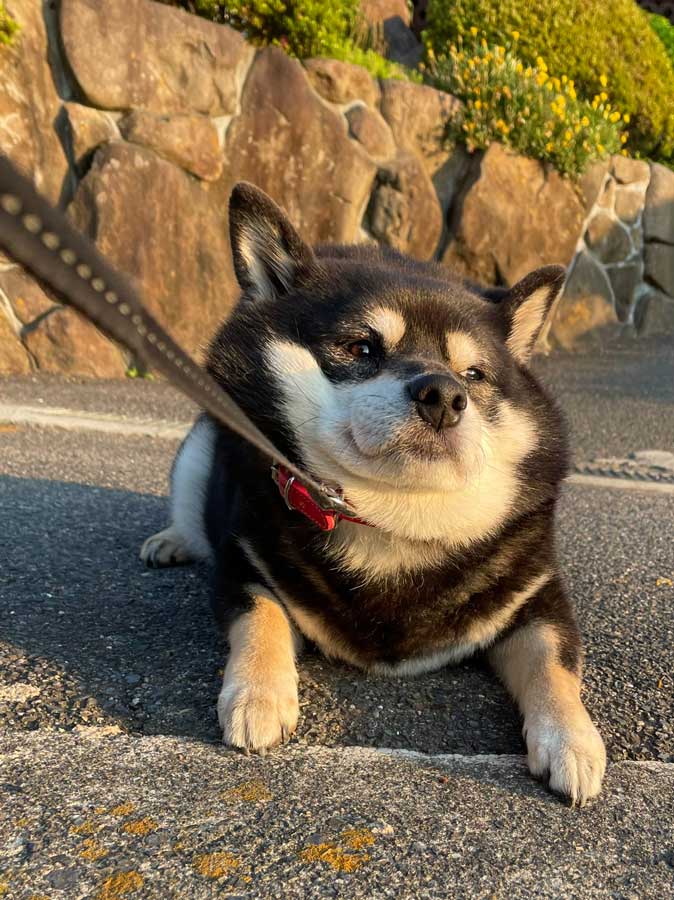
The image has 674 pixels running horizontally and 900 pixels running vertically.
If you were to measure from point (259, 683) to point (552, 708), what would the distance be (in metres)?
0.54

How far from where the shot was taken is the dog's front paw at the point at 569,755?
3.98 feet

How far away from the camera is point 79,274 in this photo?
1.92 feet

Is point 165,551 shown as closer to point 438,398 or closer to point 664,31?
point 438,398

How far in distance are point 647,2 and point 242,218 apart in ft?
40.1

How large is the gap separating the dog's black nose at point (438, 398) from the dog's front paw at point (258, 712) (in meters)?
0.57

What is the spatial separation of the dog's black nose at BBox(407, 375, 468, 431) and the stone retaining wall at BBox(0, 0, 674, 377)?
3023 millimetres

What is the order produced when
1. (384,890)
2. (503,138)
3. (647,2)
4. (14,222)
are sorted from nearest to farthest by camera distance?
(14,222), (384,890), (503,138), (647,2)

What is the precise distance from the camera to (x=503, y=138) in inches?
259

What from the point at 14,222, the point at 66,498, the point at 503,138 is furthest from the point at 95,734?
the point at 503,138

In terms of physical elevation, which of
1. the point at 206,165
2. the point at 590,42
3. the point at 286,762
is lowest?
the point at 206,165

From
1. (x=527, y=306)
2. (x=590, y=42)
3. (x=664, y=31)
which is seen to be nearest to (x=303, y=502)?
Answer: (x=527, y=306)

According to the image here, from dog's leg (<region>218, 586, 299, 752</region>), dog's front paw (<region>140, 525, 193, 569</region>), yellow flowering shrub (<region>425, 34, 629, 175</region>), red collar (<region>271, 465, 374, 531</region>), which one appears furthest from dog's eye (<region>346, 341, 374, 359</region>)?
yellow flowering shrub (<region>425, 34, 629, 175</region>)

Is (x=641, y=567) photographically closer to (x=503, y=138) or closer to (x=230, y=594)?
(x=230, y=594)

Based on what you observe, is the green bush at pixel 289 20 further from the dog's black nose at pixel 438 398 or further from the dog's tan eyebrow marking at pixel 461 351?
the dog's black nose at pixel 438 398
